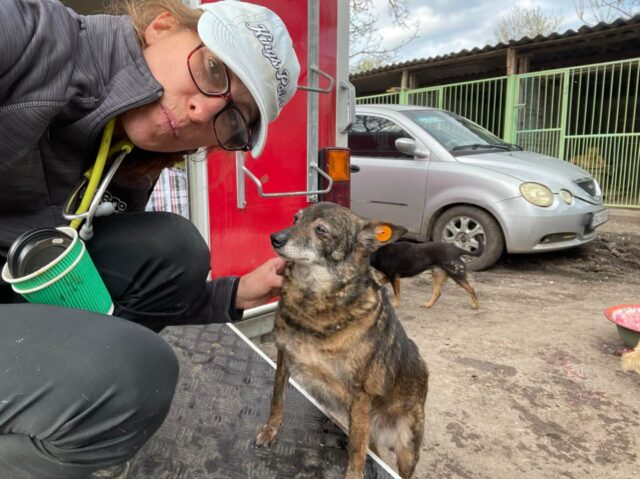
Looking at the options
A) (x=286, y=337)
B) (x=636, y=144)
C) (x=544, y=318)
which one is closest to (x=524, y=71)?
(x=636, y=144)

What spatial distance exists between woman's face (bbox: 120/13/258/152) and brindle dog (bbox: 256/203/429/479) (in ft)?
2.48

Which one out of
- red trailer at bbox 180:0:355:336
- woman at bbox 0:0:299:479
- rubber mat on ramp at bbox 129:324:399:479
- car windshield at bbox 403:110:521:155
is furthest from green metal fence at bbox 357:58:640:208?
woman at bbox 0:0:299:479

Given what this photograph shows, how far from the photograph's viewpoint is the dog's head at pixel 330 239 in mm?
1949

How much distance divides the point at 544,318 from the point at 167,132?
12.9 feet

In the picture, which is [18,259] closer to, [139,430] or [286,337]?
[139,430]

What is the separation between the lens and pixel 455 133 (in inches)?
243

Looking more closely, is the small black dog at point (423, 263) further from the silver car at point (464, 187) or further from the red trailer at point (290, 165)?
the red trailer at point (290, 165)

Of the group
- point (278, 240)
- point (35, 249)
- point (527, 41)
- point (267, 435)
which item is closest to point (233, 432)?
point (267, 435)

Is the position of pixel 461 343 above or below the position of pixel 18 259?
below

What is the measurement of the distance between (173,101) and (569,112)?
1027 cm

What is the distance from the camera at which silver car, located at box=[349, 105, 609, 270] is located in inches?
208

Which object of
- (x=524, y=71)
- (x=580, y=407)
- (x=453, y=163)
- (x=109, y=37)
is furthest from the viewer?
(x=524, y=71)

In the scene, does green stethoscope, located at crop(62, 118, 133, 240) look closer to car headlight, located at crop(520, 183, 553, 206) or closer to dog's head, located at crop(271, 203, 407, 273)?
dog's head, located at crop(271, 203, 407, 273)

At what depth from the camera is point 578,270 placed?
5.72 metres
